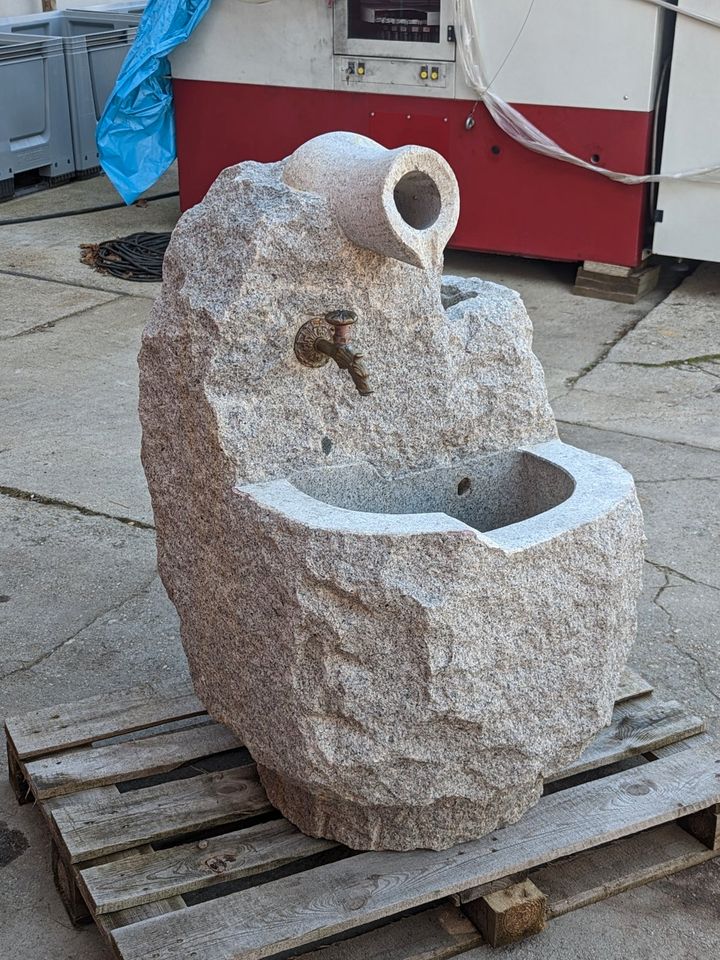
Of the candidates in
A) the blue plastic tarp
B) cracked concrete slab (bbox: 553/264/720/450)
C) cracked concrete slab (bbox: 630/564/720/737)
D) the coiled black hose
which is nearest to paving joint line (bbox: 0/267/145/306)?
the coiled black hose

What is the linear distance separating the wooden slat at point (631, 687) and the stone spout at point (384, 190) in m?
1.17

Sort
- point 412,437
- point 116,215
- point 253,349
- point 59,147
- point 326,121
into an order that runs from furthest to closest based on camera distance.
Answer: point 59,147, point 116,215, point 326,121, point 412,437, point 253,349

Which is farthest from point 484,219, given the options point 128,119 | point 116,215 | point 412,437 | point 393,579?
point 393,579

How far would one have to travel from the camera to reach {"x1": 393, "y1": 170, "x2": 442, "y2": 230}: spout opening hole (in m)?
2.23

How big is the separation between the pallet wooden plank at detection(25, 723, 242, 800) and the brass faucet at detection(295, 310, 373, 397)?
895 millimetres

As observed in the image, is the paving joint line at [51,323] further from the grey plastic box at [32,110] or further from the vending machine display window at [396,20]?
the grey plastic box at [32,110]

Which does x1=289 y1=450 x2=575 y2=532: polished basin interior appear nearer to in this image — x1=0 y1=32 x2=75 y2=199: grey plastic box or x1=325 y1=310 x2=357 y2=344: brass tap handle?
x1=325 y1=310 x2=357 y2=344: brass tap handle

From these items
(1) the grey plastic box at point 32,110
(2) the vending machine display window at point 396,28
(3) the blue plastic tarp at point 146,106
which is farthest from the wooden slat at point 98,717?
(1) the grey plastic box at point 32,110

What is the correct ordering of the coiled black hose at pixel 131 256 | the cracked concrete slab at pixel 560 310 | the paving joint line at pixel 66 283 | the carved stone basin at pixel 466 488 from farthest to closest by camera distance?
the coiled black hose at pixel 131 256, the paving joint line at pixel 66 283, the cracked concrete slab at pixel 560 310, the carved stone basin at pixel 466 488

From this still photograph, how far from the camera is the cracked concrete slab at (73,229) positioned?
21.3 feet

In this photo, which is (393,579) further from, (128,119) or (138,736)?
(128,119)

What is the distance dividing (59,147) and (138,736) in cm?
603

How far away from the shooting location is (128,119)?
6508mm

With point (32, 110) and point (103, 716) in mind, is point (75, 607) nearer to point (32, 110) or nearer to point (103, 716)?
point (103, 716)
